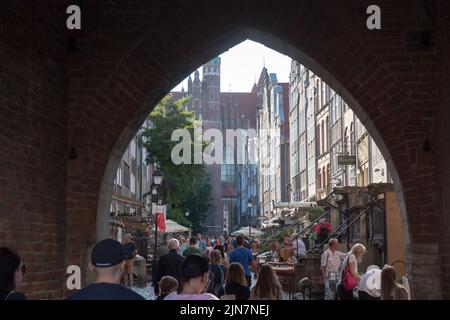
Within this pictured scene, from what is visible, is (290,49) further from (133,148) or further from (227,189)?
(227,189)

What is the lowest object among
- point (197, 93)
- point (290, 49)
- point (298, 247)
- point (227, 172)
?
point (298, 247)

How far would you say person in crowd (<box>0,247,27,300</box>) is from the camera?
17.2ft

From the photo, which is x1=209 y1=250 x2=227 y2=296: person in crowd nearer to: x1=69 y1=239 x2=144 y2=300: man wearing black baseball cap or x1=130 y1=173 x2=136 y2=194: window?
x1=69 y1=239 x2=144 y2=300: man wearing black baseball cap

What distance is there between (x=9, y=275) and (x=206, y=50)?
739 cm

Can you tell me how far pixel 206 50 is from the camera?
12.3 metres

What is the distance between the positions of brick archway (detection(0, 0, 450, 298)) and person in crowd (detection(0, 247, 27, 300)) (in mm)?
5823

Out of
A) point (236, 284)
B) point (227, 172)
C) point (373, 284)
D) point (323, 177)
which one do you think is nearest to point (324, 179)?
point (323, 177)

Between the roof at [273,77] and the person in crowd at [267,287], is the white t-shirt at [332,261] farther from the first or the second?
the roof at [273,77]

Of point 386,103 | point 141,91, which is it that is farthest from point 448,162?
point 141,91

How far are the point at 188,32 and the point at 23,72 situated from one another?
293cm

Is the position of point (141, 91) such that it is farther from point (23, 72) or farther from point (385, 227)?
point (385, 227)

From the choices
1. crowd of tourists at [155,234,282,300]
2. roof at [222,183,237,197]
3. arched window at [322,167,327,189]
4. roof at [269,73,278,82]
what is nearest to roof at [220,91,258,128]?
roof at [222,183,237,197]

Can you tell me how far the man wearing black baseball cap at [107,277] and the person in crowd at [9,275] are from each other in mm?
819

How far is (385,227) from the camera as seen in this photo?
1634cm
